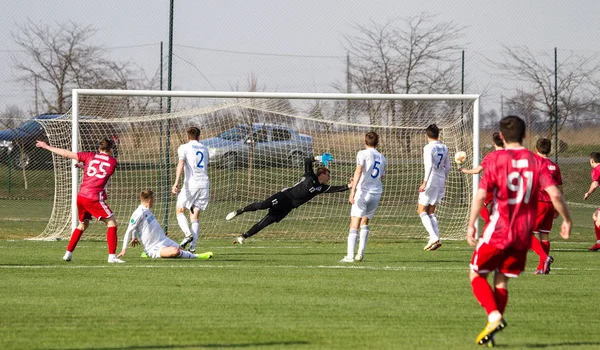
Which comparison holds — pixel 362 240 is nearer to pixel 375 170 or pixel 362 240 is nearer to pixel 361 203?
pixel 361 203

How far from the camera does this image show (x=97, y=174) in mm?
13250

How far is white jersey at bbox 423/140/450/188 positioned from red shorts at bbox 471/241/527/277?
8.69 m

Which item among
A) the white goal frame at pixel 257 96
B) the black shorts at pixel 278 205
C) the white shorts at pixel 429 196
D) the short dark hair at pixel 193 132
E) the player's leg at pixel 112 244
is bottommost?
the player's leg at pixel 112 244

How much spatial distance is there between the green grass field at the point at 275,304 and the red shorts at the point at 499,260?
1.87 ft

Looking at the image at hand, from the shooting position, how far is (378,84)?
26.1 meters

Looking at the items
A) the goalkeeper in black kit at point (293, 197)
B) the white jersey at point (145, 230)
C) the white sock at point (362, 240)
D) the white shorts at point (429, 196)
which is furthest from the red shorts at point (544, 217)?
the white jersey at point (145, 230)

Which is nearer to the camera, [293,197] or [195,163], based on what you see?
[195,163]

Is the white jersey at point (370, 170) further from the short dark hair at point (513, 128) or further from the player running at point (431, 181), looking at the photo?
the short dark hair at point (513, 128)

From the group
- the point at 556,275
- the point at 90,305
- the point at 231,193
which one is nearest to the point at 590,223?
the point at 231,193

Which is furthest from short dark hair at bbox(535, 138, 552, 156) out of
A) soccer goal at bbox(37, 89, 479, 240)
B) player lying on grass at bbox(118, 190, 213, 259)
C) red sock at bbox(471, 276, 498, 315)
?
red sock at bbox(471, 276, 498, 315)

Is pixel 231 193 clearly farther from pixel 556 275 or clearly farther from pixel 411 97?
pixel 556 275

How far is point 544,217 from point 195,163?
225 inches

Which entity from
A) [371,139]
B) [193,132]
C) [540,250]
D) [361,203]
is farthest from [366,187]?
[193,132]

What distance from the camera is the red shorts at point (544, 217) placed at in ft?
43.1
